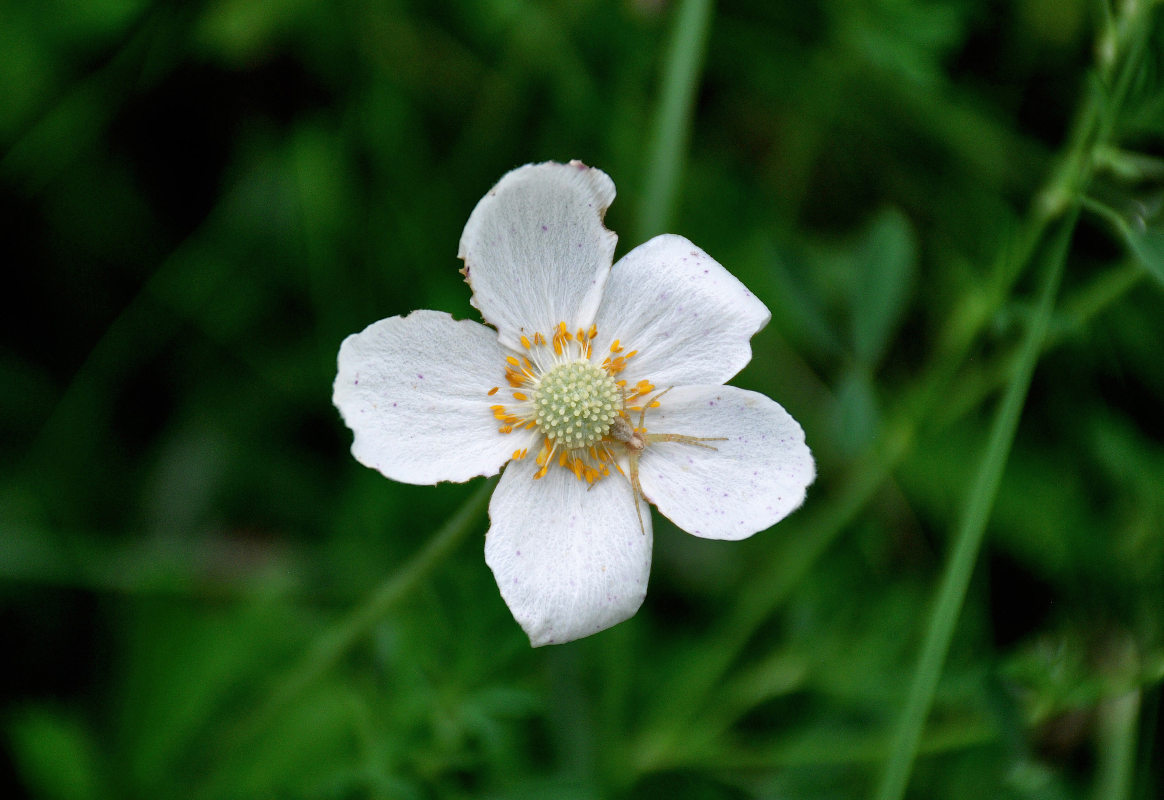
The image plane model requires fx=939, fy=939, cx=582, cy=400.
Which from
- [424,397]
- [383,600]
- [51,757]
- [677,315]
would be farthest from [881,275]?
[51,757]

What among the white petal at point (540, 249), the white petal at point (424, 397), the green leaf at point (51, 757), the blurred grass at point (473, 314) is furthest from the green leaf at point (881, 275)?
the green leaf at point (51, 757)

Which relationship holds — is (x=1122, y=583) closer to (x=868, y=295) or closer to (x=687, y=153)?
(x=868, y=295)

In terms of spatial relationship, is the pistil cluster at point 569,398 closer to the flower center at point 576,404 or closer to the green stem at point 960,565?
the flower center at point 576,404

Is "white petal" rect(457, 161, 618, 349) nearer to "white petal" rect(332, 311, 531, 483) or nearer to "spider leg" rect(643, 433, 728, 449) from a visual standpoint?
"white petal" rect(332, 311, 531, 483)

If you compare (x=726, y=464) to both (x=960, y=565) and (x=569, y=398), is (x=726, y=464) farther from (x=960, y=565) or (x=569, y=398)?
(x=960, y=565)

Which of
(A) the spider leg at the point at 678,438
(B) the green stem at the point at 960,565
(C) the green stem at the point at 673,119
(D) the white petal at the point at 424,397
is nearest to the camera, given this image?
(D) the white petal at the point at 424,397

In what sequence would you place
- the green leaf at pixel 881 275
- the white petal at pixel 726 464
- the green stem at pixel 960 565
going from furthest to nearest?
the green leaf at pixel 881 275, the green stem at pixel 960 565, the white petal at pixel 726 464
